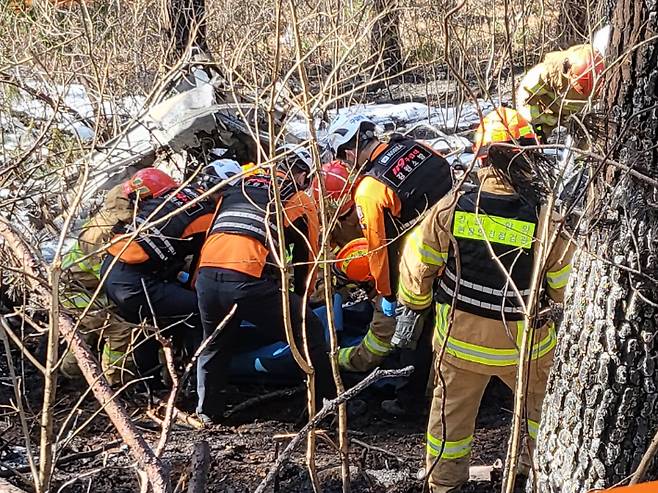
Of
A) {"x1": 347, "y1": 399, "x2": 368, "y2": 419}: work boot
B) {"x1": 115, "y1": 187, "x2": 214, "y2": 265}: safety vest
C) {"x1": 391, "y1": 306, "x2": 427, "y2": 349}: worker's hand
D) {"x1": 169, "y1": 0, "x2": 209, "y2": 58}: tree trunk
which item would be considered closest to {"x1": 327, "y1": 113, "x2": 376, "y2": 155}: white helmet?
{"x1": 115, "y1": 187, "x2": 214, "y2": 265}: safety vest

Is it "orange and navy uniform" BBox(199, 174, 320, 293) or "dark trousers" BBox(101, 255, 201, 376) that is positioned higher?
"orange and navy uniform" BBox(199, 174, 320, 293)

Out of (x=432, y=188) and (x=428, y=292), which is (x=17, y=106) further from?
(x=428, y=292)

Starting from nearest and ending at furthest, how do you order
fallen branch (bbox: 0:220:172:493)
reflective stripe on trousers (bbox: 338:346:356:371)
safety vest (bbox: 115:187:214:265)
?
fallen branch (bbox: 0:220:172:493) → safety vest (bbox: 115:187:214:265) → reflective stripe on trousers (bbox: 338:346:356:371)

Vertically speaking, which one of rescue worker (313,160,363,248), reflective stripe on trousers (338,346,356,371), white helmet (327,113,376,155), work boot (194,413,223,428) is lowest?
work boot (194,413,223,428)

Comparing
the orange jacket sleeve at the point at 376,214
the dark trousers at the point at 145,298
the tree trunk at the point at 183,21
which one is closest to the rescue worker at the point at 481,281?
the orange jacket sleeve at the point at 376,214

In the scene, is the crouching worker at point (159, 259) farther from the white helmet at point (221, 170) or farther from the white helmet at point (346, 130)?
the white helmet at point (346, 130)

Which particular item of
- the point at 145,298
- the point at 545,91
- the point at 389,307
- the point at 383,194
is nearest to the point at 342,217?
the point at 383,194

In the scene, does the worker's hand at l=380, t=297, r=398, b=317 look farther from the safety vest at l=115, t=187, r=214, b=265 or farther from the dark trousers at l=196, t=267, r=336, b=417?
the safety vest at l=115, t=187, r=214, b=265

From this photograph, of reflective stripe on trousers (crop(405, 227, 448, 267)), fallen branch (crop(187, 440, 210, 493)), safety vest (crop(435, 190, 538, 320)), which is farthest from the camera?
reflective stripe on trousers (crop(405, 227, 448, 267))

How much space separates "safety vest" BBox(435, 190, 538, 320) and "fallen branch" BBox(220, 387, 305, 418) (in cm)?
156

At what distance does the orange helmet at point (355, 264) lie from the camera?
4875mm

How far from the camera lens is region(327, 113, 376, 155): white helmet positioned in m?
4.86

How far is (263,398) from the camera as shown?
495cm

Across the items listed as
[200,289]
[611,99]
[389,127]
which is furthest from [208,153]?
[611,99]
